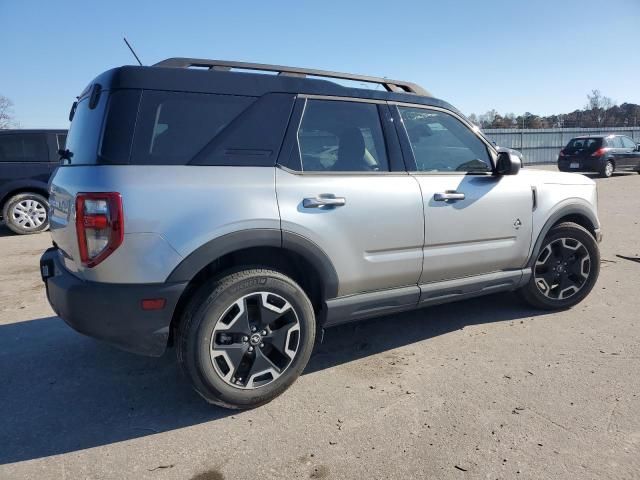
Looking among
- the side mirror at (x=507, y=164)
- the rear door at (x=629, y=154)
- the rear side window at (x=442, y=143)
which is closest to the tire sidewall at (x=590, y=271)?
the side mirror at (x=507, y=164)

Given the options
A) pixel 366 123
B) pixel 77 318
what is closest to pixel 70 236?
pixel 77 318

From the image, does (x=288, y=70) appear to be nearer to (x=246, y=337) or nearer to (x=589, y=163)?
(x=246, y=337)

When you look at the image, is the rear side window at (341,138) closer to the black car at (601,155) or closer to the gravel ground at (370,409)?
the gravel ground at (370,409)

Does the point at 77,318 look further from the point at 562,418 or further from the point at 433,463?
the point at 562,418

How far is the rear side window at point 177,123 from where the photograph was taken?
2.50 metres

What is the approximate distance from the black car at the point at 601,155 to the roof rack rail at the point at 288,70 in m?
17.0

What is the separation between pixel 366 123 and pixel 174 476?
2.44 meters

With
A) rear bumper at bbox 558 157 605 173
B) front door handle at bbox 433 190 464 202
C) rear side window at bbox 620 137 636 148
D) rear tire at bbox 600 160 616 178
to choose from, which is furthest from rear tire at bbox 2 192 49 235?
rear side window at bbox 620 137 636 148

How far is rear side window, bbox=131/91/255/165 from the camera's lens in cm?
250

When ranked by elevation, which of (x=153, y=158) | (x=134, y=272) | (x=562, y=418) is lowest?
(x=562, y=418)

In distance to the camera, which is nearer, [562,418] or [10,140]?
[562,418]

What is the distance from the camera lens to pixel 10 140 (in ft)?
27.5

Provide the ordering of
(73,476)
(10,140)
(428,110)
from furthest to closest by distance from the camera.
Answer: (10,140) → (428,110) → (73,476)

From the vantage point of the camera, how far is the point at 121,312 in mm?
2457
